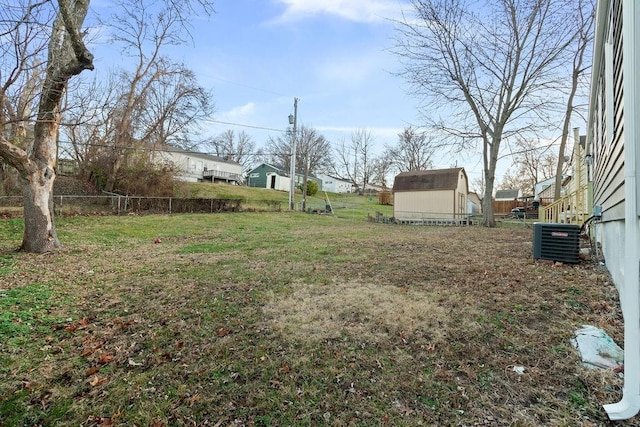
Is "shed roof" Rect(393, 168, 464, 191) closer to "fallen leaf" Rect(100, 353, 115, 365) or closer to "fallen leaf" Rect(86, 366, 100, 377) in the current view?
"fallen leaf" Rect(100, 353, 115, 365)

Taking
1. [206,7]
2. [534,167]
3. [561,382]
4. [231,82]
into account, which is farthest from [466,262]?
[534,167]

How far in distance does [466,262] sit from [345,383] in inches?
180

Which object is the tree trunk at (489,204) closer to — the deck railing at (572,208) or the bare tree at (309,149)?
the deck railing at (572,208)

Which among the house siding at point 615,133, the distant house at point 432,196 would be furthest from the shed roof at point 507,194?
the house siding at point 615,133

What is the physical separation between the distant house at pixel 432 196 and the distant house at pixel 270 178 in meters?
21.7

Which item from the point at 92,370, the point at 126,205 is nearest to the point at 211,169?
the point at 126,205

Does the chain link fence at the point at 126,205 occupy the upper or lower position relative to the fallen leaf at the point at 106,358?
upper

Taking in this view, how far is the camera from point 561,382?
2320 millimetres

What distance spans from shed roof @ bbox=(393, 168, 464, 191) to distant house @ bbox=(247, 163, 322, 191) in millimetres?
21465

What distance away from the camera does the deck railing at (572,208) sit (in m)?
9.29

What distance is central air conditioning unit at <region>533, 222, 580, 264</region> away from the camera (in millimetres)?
5512

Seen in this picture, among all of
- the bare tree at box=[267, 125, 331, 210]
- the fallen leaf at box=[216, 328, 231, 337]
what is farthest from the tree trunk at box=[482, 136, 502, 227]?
the bare tree at box=[267, 125, 331, 210]

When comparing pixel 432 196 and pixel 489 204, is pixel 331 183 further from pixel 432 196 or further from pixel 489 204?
pixel 489 204

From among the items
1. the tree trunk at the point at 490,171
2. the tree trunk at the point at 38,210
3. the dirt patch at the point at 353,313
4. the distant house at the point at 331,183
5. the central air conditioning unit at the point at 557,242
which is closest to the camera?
the dirt patch at the point at 353,313
